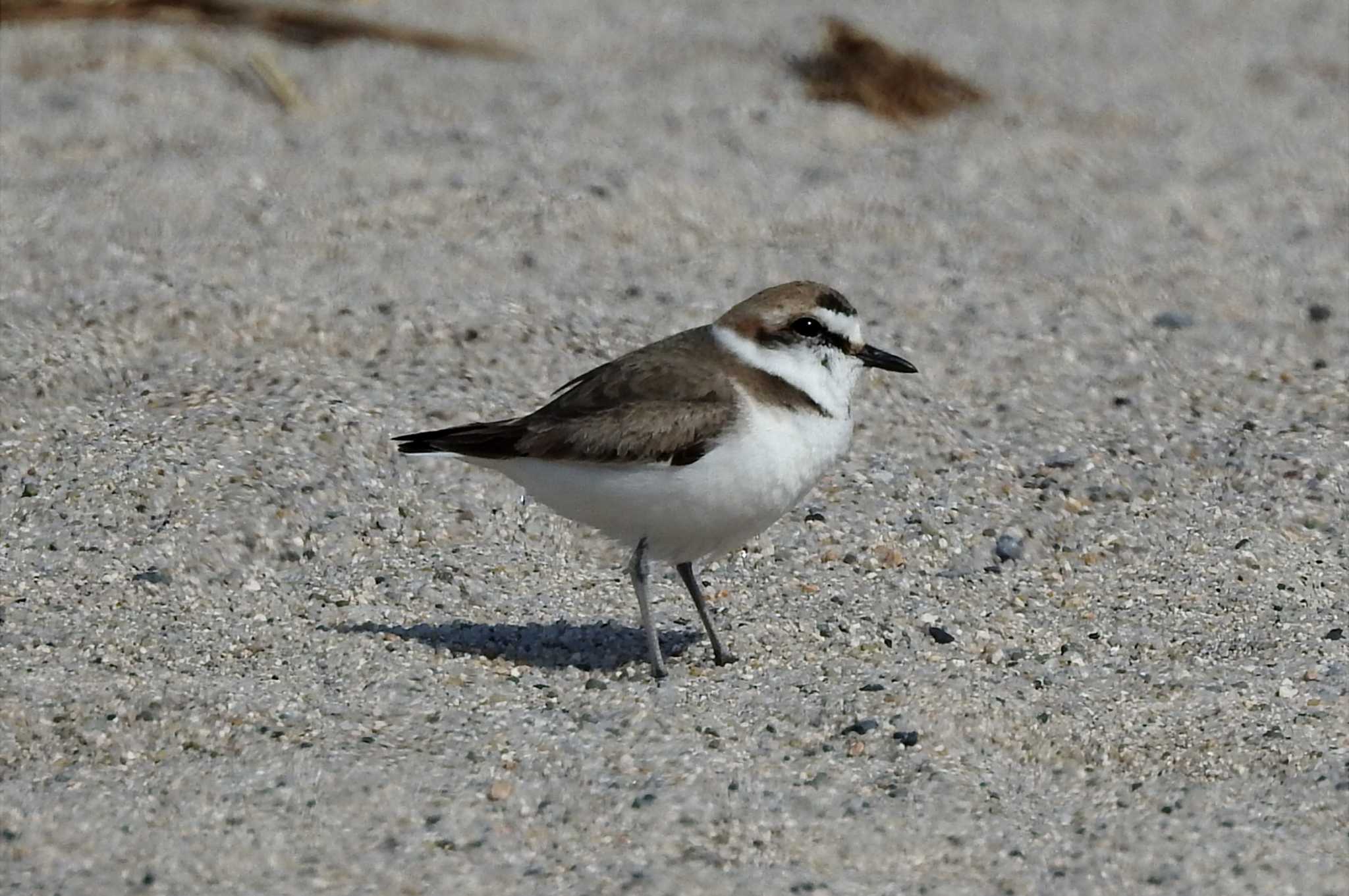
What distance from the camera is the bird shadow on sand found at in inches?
200

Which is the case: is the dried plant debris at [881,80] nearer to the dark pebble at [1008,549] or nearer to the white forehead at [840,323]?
the dark pebble at [1008,549]

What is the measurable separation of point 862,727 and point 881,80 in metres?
6.46

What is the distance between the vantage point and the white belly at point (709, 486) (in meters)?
4.73

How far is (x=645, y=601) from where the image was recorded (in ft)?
16.2

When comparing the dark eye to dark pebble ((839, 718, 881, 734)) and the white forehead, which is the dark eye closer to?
the white forehead

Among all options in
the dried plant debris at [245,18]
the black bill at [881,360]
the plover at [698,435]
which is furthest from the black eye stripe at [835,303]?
the dried plant debris at [245,18]

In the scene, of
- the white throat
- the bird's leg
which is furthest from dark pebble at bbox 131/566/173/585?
the white throat

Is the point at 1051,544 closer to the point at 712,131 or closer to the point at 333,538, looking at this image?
the point at 333,538

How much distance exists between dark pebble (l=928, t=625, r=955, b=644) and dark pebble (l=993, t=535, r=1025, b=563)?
62 cm

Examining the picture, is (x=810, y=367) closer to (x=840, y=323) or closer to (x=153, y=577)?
(x=840, y=323)

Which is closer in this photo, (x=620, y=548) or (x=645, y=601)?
(x=645, y=601)

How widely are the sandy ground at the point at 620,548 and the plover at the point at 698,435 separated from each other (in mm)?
419

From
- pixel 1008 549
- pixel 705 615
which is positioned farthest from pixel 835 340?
pixel 1008 549

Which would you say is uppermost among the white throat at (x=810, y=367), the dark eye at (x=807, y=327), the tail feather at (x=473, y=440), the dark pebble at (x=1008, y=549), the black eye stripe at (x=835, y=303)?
the black eye stripe at (x=835, y=303)
